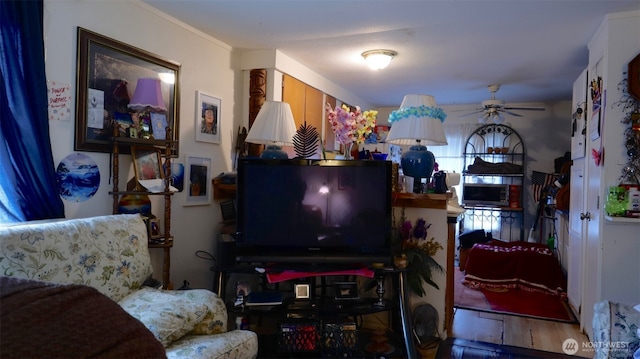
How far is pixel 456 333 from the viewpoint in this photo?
303cm

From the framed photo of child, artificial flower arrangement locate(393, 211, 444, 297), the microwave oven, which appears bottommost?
artificial flower arrangement locate(393, 211, 444, 297)

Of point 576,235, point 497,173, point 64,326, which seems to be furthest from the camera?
point 497,173

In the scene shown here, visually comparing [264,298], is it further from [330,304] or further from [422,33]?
[422,33]

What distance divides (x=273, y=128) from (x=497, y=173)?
3.92 meters

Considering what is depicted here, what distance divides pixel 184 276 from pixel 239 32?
1816mm

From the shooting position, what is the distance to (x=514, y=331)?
3080 millimetres

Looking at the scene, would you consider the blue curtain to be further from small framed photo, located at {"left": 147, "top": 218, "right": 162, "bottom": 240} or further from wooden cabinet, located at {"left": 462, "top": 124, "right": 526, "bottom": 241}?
wooden cabinet, located at {"left": 462, "top": 124, "right": 526, "bottom": 241}

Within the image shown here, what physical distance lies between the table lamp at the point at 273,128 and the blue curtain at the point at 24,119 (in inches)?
50.1

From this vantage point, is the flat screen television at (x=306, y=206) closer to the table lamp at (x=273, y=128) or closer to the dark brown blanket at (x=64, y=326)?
the table lamp at (x=273, y=128)

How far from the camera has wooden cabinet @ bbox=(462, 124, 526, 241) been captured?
5.64 m

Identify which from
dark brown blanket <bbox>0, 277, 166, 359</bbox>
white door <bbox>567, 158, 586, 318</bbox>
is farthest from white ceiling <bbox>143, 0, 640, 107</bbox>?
dark brown blanket <bbox>0, 277, 166, 359</bbox>

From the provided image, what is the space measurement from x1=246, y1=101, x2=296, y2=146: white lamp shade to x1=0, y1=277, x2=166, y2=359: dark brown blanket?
81.1 inches

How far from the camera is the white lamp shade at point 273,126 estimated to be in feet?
9.34

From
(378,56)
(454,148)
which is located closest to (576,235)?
(378,56)
